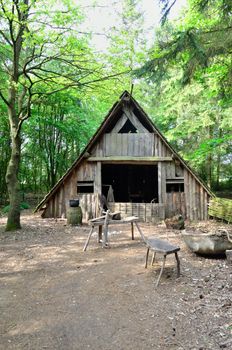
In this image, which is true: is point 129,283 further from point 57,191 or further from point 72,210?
point 57,191

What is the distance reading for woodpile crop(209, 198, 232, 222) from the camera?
417 inches

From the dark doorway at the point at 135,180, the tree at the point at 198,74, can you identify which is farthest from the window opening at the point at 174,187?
the dark doorway at the point at 135,180

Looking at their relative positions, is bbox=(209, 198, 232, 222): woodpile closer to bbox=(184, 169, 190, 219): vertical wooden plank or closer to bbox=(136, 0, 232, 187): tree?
bbox=(184, 169, 190, 219): vertical wooden plank

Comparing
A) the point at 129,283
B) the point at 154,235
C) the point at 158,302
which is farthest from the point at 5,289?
the point at 154,235

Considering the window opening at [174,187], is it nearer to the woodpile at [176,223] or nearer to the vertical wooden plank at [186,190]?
the vertical wooden plank at [186,190]

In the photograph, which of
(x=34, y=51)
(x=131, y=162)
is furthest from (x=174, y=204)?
(x=34, y=51)

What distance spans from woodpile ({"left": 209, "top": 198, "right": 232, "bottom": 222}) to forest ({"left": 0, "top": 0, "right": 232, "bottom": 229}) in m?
2.57

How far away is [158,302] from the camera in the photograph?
4.26 metres

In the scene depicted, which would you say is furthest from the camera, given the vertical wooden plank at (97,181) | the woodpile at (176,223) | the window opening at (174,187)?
the window opening at (174,187)

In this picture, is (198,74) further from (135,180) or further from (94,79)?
(135,180)

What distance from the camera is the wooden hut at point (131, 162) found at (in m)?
11.8

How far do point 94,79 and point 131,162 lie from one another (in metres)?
3.75

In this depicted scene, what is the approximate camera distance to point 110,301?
432cm

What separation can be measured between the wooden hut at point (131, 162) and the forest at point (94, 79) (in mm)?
1281
